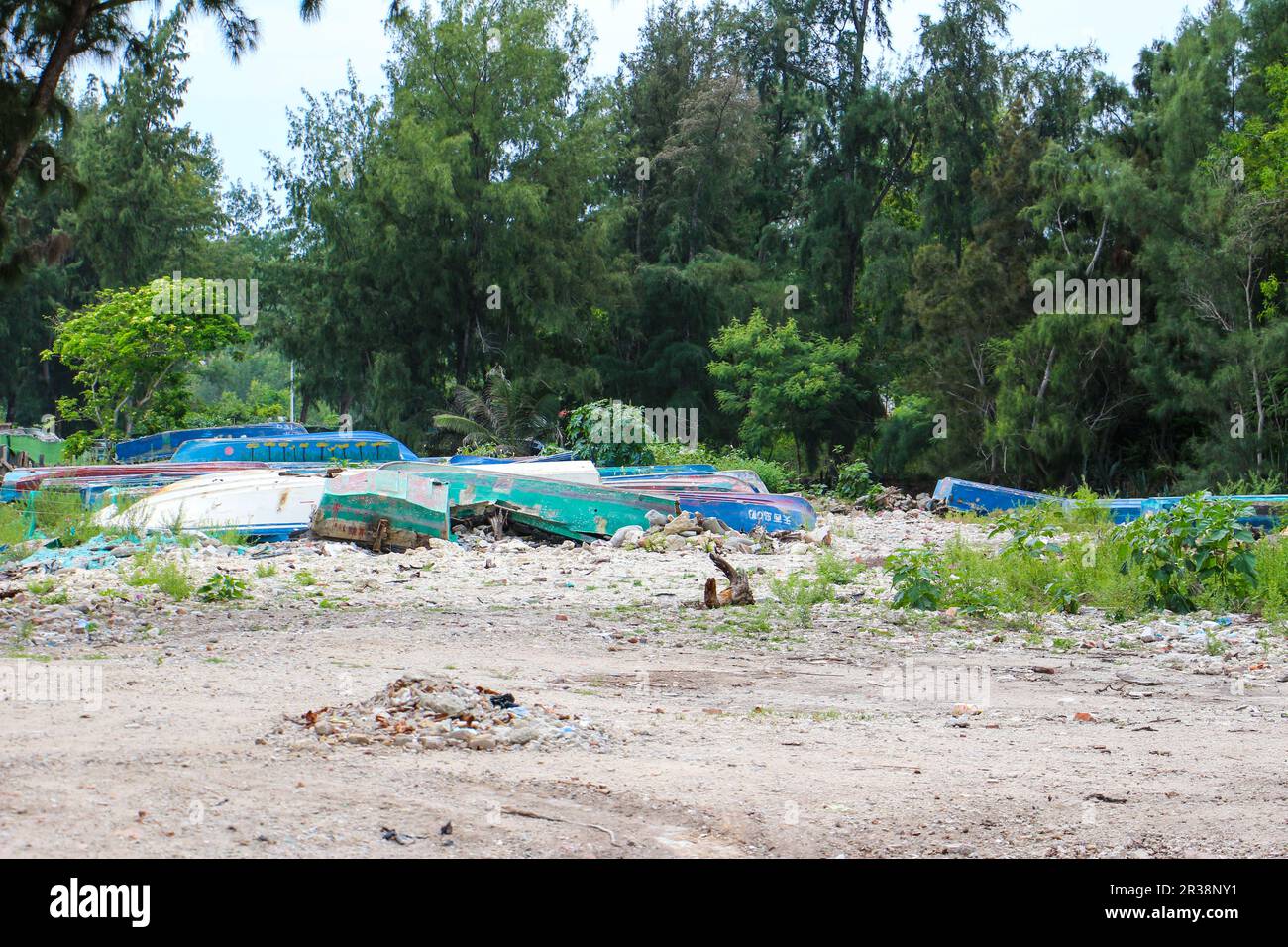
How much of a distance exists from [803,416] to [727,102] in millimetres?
11097

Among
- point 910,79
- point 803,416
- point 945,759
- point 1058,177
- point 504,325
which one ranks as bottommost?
point 945,759

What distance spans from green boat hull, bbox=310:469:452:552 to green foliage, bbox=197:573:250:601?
4041mm

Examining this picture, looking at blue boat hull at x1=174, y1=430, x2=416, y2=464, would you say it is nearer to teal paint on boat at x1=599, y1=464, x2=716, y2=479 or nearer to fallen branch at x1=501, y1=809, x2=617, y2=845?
teal paint on boat at x1=599, y1=464, x2=716, y2=479

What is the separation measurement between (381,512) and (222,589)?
4591 mm

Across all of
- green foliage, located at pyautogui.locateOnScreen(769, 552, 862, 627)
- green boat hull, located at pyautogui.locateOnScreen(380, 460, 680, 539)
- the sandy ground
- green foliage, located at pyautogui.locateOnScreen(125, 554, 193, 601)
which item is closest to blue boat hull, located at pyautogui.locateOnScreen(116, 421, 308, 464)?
green boat hull, located at pyautogui.locateOnScreen(380, 460, 680, 539)

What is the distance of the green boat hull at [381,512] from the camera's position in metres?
15.5

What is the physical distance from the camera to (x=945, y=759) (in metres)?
5.92

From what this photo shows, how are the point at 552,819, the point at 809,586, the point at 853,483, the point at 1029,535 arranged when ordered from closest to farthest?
the point at 552,819
the point at 809,586
the point at 1029,535
the point at 853,483

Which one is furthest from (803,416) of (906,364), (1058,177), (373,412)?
(373,412)

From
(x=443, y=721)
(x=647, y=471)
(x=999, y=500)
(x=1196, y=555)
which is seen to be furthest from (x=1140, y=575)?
(x=647, y=471)

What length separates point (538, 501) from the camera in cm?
1706

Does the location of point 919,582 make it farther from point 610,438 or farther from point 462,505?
point 610,438
